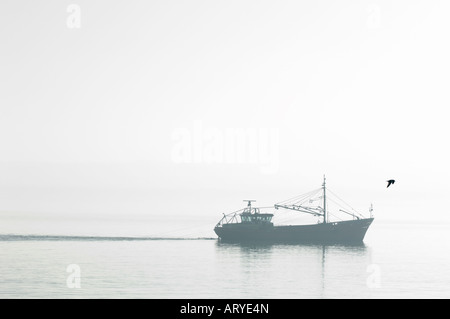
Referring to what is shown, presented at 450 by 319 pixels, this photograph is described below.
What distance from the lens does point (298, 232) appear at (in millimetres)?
130250

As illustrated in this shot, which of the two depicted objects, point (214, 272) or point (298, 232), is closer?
point (214, 272)

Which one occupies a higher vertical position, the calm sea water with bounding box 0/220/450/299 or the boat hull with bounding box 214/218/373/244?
the boat hull with bounding box 214/218/373/244

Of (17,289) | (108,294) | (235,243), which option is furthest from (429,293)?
(235,243)

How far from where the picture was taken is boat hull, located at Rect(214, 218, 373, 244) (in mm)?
126062

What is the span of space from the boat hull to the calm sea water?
3.11 meters

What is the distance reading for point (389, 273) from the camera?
9006cm

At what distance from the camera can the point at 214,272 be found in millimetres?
84312

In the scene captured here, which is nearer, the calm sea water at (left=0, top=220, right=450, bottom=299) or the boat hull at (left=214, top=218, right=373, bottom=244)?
the calm sea water at (left=0, top=220, right=450, bottom=299)

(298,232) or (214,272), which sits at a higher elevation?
(298,232)

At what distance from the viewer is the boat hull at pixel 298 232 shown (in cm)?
12606

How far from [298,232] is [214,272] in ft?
160

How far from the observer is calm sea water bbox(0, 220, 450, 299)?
6750 centimetres

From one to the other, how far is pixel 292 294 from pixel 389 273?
27.8 meters
